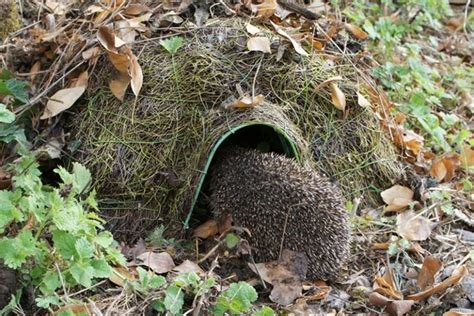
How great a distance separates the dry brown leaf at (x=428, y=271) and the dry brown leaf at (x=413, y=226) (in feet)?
0.92

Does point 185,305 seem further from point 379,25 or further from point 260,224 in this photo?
point 379,25

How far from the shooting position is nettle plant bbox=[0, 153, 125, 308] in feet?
9.70

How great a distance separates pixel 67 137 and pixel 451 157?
225 centimetres

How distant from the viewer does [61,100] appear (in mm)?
4070

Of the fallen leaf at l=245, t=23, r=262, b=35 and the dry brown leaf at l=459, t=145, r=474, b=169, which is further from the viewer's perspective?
the dry brown leaf at l=459, t=145, r=474, b=169

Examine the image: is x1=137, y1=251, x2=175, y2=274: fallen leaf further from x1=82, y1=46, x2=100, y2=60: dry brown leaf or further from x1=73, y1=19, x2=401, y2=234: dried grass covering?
x1=82, y1=46, x2=100, y2=60: dry brown leaf

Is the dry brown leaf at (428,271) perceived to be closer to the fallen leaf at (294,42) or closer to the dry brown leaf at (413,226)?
the dry brown leaf at (413,226)

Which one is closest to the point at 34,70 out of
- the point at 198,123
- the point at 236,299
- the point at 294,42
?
the point at 198,123

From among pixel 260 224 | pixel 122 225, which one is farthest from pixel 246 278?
pixel 122 225

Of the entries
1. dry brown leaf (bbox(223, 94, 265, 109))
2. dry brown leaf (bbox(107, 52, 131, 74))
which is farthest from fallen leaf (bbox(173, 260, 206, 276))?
dry brown leaf (bbox(107, 52, 131, 74))

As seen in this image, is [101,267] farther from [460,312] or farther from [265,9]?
[265,9]

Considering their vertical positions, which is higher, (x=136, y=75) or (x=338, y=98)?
(x=136, y=75)

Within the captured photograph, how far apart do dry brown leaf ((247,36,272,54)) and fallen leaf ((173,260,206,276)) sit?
4.09ft

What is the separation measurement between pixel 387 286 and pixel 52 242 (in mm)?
1570
